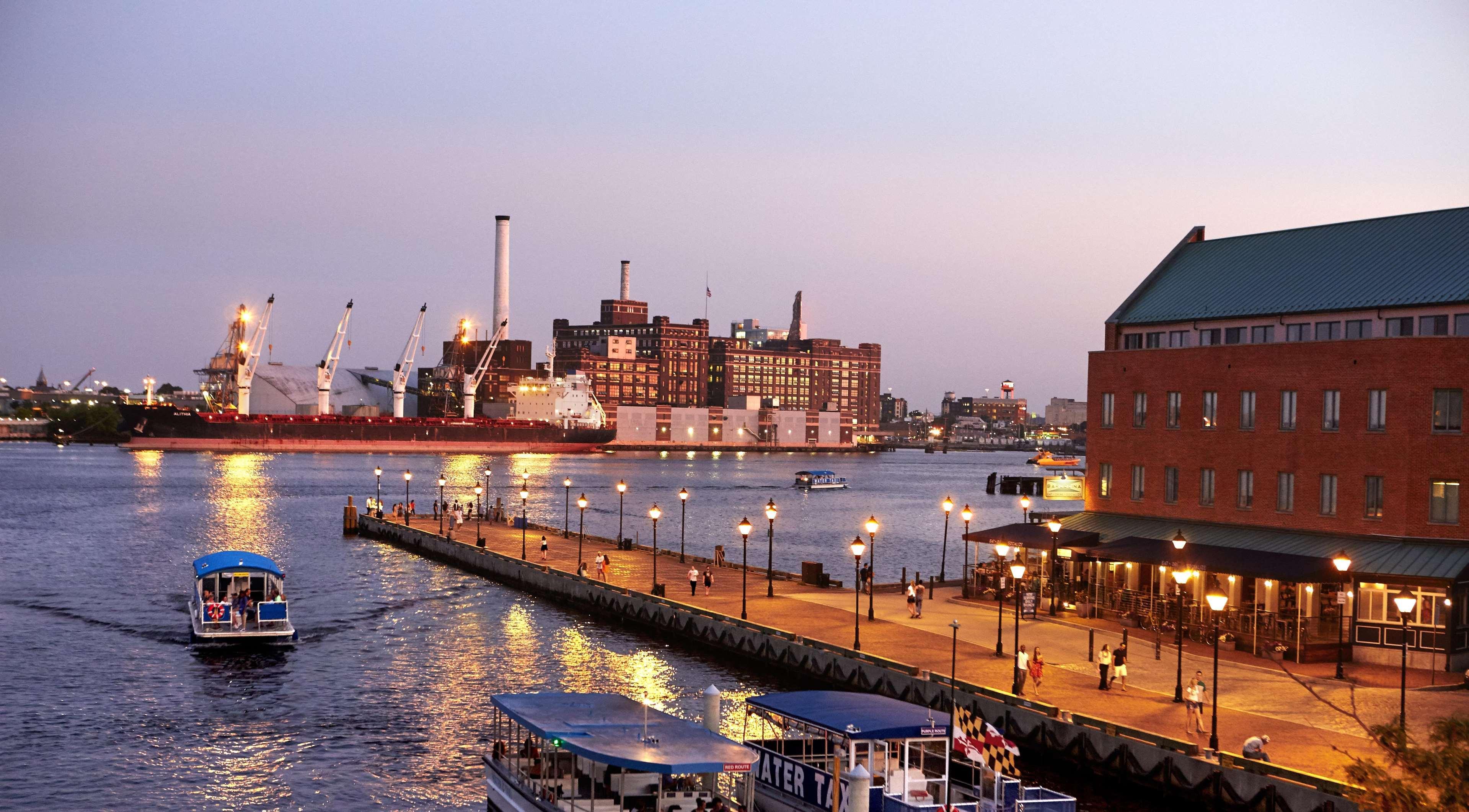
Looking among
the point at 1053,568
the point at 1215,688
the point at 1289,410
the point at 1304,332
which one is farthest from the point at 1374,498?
the point at 1215,688

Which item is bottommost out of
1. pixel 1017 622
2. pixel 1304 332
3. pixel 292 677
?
pixel 292 677

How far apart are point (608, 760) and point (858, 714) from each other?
5702 mm

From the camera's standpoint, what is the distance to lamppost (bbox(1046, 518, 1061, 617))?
49.5m

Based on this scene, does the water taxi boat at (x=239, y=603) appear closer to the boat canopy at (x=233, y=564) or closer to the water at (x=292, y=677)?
the boat canopy at (x=233, y=564)

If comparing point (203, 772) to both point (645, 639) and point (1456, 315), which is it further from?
point (1456, 315)

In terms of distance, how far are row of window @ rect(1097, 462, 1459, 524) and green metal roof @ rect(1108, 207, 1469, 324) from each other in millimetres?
6718

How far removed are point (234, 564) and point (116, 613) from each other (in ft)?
41.5

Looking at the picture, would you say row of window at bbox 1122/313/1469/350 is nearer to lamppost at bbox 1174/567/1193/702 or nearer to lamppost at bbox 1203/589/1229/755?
lamppost at bbox 1174/567/1193/702

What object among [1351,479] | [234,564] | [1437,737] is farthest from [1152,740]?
[234,564]

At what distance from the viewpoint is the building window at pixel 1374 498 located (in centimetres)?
4419

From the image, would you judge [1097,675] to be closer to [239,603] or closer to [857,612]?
[857,612]

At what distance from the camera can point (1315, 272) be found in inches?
2077

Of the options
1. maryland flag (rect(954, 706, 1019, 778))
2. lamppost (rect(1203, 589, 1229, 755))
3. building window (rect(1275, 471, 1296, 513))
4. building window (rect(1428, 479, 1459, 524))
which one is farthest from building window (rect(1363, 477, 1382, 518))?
maryland flag (rect(954, 706, 1019, 778))

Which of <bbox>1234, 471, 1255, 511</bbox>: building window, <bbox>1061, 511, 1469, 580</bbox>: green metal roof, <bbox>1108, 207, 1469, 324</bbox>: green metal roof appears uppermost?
<bbox>1108, 207, 1469, 324</bbox>: green metal roof
